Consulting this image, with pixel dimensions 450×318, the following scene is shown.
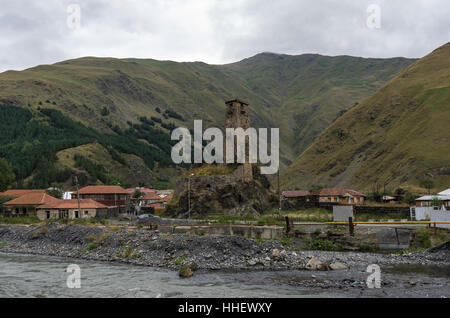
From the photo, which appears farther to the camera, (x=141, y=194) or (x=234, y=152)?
(x=141, y=194)

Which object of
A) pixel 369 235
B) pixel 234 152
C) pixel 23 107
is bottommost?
pixel 369 235

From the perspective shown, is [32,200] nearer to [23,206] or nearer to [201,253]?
[23,206]

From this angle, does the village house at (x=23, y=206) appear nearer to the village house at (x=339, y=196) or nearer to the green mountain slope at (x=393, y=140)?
the village house at (x=339, y=196)

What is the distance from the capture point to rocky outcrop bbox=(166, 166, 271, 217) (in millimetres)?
57875

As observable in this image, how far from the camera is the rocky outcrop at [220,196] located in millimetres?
57875

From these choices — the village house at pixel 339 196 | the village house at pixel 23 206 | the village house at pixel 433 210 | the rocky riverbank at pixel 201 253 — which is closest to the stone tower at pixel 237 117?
the village house at pixel 339 196

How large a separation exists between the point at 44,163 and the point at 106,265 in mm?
103434

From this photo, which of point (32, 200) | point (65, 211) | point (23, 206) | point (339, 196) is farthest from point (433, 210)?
point (23, 206)

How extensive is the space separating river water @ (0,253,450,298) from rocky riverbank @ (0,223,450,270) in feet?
5.72

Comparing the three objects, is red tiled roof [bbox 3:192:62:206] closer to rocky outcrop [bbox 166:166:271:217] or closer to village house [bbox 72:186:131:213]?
village house [bbox 72:186:131:213]

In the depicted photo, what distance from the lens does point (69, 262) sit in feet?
104

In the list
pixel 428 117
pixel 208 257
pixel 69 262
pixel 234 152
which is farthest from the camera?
pixel 428 117
